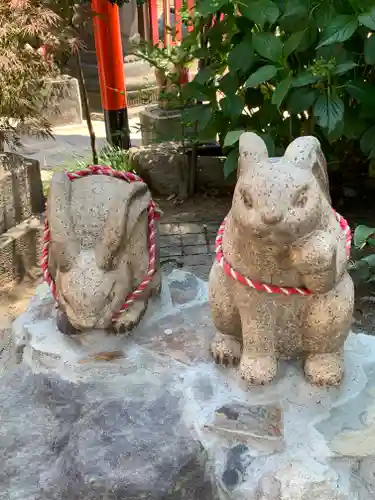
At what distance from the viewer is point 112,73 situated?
480 cm

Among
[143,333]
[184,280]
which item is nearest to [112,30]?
[184,280]

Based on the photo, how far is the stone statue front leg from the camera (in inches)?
60.2

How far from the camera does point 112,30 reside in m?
4.73

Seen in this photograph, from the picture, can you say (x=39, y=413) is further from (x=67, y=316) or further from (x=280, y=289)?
(x=280, y=289)

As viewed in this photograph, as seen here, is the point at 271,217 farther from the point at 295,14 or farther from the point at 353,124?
the point at 353,124

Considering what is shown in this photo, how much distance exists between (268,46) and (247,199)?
1.13m

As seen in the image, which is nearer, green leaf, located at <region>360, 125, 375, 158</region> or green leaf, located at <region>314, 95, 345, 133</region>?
green leaf, located at <region>314, 95, 345, 133</region>

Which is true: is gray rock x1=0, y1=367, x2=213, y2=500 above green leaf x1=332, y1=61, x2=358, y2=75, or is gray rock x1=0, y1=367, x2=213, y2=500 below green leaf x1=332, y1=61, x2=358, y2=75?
below

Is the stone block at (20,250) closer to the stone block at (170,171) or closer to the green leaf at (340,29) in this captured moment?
the stone block at (170,171)

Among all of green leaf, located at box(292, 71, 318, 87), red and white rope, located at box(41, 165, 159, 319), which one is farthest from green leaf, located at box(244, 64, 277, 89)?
red and white rope, located at box(41, 165, 159, 319)

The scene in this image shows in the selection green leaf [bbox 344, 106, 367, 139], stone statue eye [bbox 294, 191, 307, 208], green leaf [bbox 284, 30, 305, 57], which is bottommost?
green leaf [bbox 344, 106, 367, 139]

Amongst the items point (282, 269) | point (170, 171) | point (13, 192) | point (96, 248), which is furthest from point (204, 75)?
point (282, 269)

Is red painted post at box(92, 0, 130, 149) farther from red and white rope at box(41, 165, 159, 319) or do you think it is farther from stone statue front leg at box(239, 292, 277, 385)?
stone statue front leg at box(239, 292, 277, 385)

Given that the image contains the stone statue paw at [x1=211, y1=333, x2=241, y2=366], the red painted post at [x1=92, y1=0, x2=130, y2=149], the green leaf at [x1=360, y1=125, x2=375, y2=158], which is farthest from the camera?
the red painted post at [x1=92, y1=0, x2=130, y2=149]
